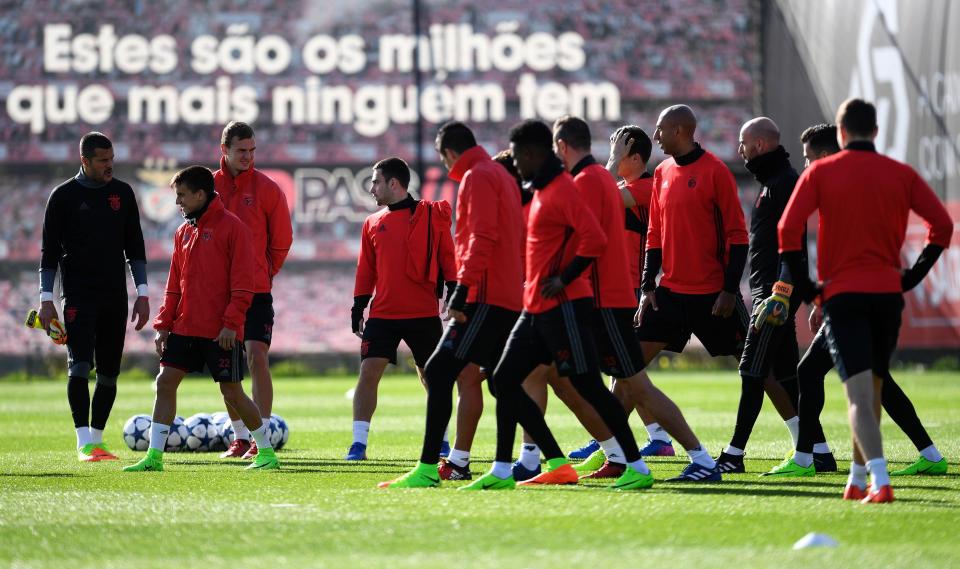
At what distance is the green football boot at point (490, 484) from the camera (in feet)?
26.4

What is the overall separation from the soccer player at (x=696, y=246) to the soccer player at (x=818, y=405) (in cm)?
54

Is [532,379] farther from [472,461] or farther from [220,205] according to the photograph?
[220,205]

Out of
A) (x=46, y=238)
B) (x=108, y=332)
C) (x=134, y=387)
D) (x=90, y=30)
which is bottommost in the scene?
(x=134, y=387)

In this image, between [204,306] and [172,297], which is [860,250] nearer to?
[204,306]

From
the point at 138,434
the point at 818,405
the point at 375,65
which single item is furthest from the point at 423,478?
the point at 375,65

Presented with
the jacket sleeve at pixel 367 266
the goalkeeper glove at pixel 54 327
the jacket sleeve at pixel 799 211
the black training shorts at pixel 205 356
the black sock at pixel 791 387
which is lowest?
the black sock at pixel 791 387

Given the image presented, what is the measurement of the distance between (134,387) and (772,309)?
21048 mm

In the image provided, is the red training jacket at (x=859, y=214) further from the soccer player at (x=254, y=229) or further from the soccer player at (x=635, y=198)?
the soccer player at (x=254, y=229)

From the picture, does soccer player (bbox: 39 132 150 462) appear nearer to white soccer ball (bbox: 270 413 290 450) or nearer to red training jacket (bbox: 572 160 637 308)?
white soccer ball (bbox: 270 413 290 450)

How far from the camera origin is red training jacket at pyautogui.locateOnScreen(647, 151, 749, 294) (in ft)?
30.3

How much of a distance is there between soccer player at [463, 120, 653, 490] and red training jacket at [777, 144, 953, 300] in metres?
1.11

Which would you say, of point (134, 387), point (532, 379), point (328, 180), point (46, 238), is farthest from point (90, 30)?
point (532, 379)

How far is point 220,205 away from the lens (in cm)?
990

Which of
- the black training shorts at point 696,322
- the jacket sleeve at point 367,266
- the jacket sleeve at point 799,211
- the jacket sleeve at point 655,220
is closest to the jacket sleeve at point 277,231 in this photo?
A: the jacket sleeve at point 367,266
